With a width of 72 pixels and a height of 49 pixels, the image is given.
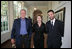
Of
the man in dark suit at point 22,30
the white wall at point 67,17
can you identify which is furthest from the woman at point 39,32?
the white wall at point 67,17

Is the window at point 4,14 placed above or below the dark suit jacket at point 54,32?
above

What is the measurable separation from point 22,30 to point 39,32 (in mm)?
187

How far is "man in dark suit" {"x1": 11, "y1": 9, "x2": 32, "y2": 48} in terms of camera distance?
1.20 m

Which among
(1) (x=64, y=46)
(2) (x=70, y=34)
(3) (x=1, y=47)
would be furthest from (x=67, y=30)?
(3) (x=1, y=47)

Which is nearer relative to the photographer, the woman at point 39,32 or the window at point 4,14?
the woman at point 39,32

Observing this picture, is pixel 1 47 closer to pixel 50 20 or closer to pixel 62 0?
pixel 50 20

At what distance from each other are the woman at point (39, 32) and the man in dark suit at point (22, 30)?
0.22 ft

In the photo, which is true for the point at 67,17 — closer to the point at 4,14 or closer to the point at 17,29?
the point at 17,29

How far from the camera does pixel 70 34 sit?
1563mm

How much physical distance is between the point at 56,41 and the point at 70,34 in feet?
1.28

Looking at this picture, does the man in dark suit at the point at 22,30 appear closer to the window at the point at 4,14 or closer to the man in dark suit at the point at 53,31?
the man in dark suit at the point at 53,31

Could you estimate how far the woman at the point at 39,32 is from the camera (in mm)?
1220

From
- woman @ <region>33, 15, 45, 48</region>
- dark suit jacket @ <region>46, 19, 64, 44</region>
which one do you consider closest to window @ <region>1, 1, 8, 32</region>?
woman @ <region>33, 15, 45, 48</region>

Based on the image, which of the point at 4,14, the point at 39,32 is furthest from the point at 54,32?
the point at 4,14
